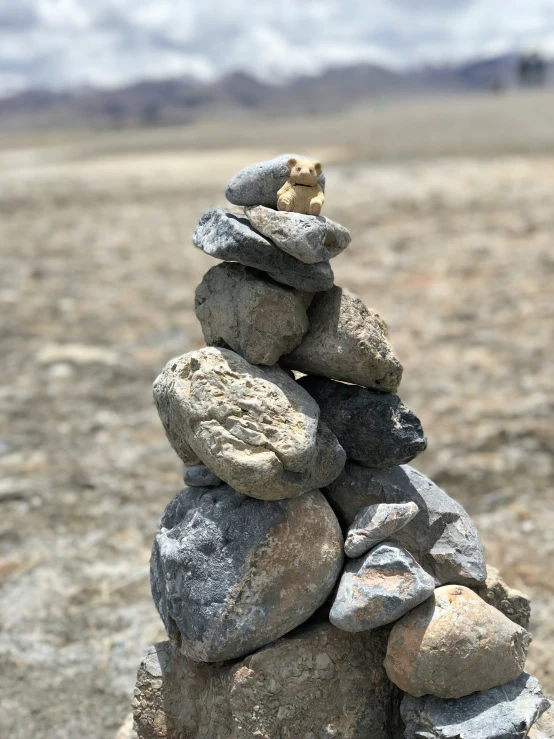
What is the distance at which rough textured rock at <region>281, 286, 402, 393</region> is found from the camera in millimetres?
3484

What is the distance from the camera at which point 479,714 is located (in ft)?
10.8

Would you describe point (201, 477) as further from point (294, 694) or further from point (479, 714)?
point (479, 714)

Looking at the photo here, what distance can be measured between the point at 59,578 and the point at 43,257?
344 inches

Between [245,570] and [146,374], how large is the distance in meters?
6.18

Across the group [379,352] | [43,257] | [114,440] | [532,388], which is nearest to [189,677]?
[379,352]

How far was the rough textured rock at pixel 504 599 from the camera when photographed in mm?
3699

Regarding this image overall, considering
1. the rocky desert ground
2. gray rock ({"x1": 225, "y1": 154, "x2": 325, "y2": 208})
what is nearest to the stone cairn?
gray rock ({"x1": 225, "y1": 154, "x2": 325, "y2": 208})

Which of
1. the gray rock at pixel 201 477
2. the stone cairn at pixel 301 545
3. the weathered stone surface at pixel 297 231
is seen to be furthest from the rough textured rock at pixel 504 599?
the weathered stone surface at pixel 297 231

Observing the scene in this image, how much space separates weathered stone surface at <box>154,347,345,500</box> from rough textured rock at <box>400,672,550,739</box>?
3.54 feet

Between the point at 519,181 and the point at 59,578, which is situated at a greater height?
the point at 519,181

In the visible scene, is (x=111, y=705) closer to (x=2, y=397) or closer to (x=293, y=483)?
(x=293, y=483)

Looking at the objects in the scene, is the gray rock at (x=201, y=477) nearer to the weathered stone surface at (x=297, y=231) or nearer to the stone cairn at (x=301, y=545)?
the stone cairn at (x=301, y=545)

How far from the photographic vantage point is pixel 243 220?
3.46 m

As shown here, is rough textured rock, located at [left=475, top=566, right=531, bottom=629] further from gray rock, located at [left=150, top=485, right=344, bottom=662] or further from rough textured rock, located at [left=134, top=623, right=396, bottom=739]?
gray rock, located at [left=150, top=485, right=344, bottom=662]
